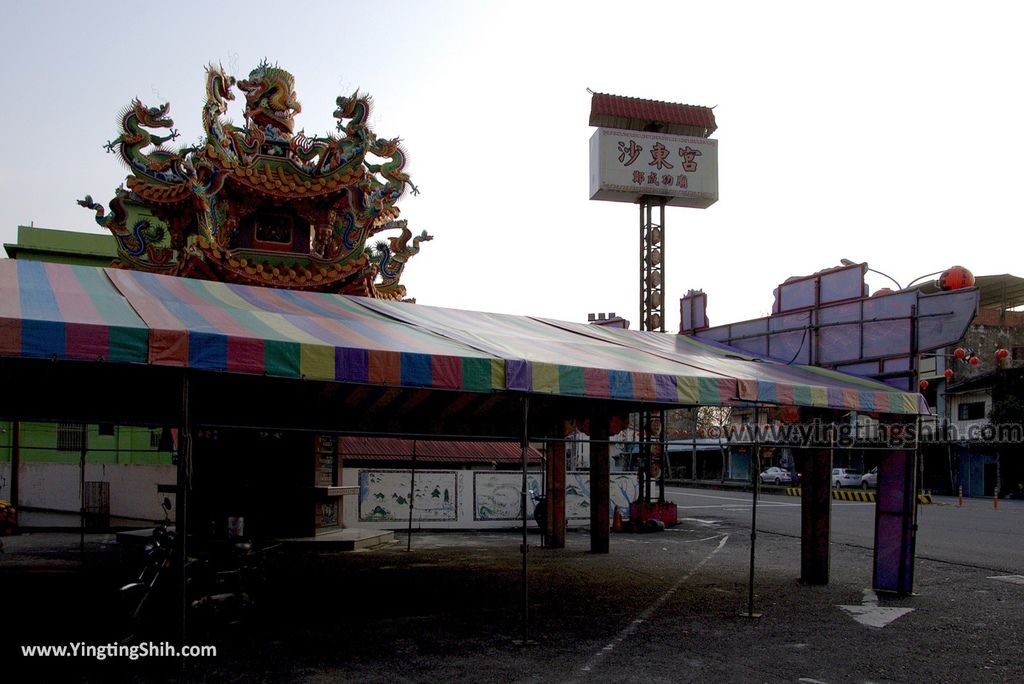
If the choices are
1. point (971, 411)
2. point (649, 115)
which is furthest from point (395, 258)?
point (971, 411)

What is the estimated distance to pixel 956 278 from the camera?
1369 cm

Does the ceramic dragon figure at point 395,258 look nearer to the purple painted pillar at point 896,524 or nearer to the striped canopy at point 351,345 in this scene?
the striped canopy at point 351,345

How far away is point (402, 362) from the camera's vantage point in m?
8.30

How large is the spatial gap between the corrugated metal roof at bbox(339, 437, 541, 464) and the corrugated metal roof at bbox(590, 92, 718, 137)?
1151 centimetres

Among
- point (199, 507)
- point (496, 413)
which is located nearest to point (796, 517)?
point (496, 413)

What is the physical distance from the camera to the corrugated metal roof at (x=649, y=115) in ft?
93.0

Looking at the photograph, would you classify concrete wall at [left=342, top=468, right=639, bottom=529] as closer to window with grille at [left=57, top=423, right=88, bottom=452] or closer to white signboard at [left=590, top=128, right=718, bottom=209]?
white signboard at [left=590, top=128, right=718, bottom=209]

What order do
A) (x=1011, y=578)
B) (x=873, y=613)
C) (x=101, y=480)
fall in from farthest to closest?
(x=101, y=480)
(x=1011, y=578)
(x=873, y=613)

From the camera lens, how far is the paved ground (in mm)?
7887

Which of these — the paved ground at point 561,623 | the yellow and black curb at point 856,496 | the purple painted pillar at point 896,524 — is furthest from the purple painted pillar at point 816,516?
the yellow and black curb at point 856,496

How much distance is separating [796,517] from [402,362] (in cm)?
2310

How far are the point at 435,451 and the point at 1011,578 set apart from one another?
59.7 feet

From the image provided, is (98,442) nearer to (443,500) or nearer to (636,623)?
(443,500)
